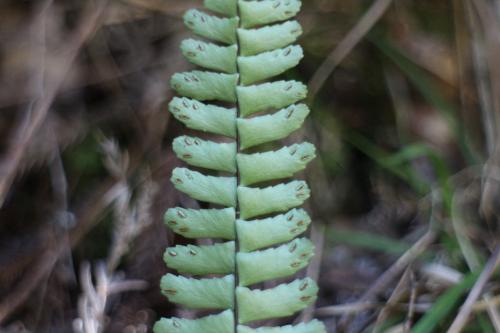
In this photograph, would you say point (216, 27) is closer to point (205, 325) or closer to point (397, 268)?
point (205, 325)

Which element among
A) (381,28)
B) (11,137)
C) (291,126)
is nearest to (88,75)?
(11,137)

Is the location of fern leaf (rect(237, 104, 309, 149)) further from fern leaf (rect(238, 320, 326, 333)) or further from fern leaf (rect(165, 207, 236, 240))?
fern leaf (rect(238, 320, 326, 333))

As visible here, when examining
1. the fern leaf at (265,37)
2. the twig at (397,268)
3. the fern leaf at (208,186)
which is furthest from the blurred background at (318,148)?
the fern leaf at (265,37)

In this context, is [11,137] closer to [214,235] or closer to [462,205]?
[214,235]

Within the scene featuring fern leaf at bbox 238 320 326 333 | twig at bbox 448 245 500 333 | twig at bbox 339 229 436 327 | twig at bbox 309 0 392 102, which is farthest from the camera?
twig at bbox 309 0 392 102

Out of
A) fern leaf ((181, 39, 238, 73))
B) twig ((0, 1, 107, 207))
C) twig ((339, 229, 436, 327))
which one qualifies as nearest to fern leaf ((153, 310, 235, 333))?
fern leaf ((181, 39, 238, 73))

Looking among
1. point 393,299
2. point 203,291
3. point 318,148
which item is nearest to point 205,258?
point 203,291
